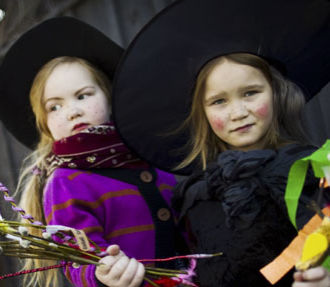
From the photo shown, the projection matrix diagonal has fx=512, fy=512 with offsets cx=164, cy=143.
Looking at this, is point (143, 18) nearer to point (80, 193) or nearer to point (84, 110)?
point (84, 110)

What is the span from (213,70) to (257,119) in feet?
0.56

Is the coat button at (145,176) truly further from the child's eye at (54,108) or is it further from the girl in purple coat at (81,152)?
the child's eye at (54,108)

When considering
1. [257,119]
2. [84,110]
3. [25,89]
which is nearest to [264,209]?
[257,119]

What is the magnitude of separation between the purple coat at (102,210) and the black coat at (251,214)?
263 millimetres

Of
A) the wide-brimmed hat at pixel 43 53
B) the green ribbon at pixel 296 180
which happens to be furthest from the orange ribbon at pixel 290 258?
the wide-brimmed hat at pixel 43 53

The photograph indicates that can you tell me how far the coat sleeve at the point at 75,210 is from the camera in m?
1.31

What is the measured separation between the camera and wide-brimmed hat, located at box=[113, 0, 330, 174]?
125 cm

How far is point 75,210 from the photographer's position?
133cm

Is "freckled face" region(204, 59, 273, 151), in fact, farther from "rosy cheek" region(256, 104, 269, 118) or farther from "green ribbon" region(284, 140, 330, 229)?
"green ribbon" region(284, 140, 330, 229)

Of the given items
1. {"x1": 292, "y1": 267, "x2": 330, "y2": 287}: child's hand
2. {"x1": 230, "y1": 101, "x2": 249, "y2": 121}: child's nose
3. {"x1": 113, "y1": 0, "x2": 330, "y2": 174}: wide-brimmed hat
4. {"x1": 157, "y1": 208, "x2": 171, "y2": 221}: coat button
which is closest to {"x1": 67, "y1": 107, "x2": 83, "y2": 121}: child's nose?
{"x1": 113, "y1": 0, "x2": 330, "y2": 174}: wide-brimmed hat

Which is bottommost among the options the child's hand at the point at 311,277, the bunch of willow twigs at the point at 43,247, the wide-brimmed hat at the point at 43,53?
the child's hand at the point at 311,277

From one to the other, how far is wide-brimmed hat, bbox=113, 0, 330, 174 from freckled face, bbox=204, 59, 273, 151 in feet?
0.22

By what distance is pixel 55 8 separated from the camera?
2697 mm

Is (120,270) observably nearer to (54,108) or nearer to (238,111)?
(238,111)
